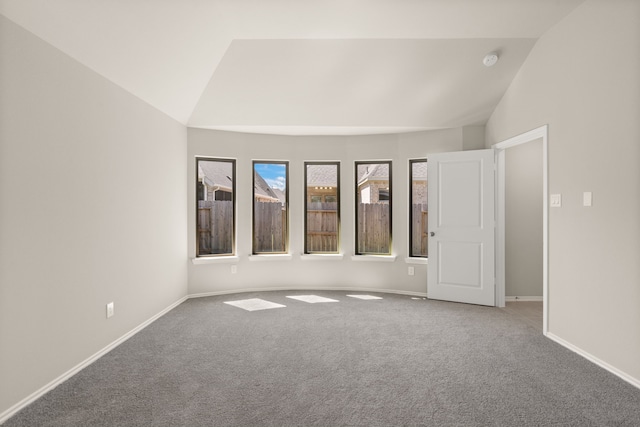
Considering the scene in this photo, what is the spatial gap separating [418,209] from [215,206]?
288 cm

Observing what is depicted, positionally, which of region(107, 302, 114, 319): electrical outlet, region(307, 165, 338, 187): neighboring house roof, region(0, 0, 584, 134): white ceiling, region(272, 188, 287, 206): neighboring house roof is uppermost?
region(0, 0, 584, 134): white ceiling

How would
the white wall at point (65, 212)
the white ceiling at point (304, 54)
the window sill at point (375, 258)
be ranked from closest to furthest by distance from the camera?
the white wall at point (65, 212) → the white ceiling at point (304, 54) → the window sill at point (375, 258)

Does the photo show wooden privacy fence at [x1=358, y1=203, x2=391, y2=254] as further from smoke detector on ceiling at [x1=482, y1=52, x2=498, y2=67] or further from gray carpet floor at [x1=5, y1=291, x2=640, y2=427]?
smoke detector on ceiling at [x1=482, y1=52, x2=498, y2=67]

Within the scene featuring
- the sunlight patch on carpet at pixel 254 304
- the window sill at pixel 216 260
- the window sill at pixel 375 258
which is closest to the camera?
the sunlight patch on carpet at pixel 254 304

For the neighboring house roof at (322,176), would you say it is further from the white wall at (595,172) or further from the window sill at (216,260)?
the white wall at (595,172)

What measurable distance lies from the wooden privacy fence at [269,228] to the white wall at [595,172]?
3.32 metres

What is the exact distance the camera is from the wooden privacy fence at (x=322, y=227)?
198 inches

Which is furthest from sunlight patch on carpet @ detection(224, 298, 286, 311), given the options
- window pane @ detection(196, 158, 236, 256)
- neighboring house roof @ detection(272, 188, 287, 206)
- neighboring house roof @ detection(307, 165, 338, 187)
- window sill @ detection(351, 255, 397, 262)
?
neighboring house roof @ detection(307, 165, 338, 187)

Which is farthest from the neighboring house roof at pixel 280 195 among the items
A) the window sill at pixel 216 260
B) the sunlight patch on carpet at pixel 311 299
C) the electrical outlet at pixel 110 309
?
the electrical outlet at pixel 110 309

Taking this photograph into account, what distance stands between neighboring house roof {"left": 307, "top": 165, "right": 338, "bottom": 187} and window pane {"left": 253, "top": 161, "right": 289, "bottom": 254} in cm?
36

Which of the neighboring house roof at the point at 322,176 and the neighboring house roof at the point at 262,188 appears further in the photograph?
the neighboring house roof at the point at 322,176

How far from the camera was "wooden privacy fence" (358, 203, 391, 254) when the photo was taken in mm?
4895

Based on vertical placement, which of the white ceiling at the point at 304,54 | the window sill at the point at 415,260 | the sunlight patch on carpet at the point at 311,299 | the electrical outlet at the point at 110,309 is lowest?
the sunlight patch on carpet at the point at 311,299

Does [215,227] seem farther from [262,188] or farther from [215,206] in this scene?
[262,188]
